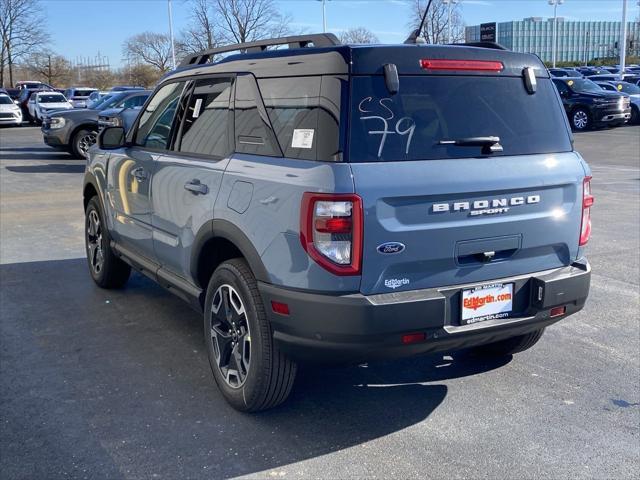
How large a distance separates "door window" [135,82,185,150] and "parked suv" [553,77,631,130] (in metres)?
21.9

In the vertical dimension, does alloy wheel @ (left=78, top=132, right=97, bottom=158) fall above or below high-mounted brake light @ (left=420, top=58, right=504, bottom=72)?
below

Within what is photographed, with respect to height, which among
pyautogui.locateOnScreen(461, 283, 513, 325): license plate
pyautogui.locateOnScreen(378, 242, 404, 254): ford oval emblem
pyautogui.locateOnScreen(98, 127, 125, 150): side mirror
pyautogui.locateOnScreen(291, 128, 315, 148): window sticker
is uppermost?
pyautogui.locateOnScreen(291, 128, 315, 148): window sticker

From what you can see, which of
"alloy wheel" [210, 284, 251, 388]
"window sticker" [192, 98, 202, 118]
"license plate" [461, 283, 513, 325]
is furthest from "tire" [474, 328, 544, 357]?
"window sticker" [192, 98, 202, 118]

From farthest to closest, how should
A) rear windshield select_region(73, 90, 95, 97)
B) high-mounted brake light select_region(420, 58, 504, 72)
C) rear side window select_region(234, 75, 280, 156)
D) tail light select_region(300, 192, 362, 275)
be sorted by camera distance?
rear windshield select_region(73, 90, 95, 97) < rear side window select_region(234, 75, 280, 156) < high-mounted brake light select_region(420, 58, 504, 72) < tail light select_region(300, 192, 362, 275)

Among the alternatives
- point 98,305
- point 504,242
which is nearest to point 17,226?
point 98,305

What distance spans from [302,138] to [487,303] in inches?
48.8

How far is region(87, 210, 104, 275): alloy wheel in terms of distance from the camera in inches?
258

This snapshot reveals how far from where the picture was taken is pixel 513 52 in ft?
13.2

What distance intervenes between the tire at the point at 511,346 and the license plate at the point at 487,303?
0.97 m

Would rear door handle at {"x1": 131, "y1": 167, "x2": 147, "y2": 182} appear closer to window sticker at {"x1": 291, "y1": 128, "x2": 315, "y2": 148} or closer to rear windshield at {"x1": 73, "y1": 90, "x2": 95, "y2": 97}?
window sticker at {"x1": 291, "y1": 128, "x2": 315, "y2": 148}

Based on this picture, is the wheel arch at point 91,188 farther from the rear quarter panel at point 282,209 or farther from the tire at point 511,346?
the tire at point 511,346

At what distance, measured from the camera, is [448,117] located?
12.1ft

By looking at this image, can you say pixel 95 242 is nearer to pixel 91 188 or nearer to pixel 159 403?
pixel 91 188

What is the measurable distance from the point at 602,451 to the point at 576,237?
1147mm
